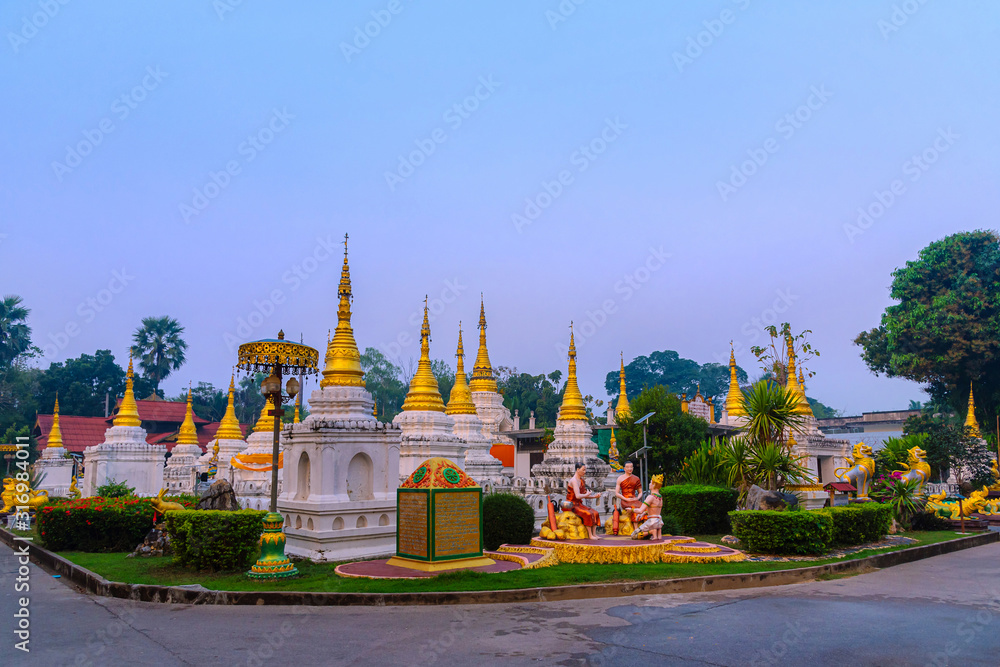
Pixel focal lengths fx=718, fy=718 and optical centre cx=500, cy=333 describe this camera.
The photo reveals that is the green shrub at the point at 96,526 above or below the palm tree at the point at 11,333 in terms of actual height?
below

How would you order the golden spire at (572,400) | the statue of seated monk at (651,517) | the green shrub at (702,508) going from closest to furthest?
the statue of seated monk at (651,517) → the green shrub at (702,508) → the golden spire at (572,400)

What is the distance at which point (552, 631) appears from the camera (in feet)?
28.5

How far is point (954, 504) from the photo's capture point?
2322 cm

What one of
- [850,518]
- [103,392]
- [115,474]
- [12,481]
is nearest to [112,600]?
[850,518]

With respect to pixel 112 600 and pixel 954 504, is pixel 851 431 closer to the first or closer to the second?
pixel 954 504

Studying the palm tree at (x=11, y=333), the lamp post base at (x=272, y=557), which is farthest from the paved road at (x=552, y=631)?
the palm tree at (x=11, y=333)

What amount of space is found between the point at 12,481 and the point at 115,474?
420 centimetres

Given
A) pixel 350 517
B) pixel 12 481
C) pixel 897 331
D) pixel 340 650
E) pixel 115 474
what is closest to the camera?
pixel 340 650

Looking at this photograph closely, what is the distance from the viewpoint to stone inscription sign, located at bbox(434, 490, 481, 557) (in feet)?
42.0

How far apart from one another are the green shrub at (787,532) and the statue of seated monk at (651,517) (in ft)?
6.46

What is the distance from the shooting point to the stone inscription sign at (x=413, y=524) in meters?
12.9

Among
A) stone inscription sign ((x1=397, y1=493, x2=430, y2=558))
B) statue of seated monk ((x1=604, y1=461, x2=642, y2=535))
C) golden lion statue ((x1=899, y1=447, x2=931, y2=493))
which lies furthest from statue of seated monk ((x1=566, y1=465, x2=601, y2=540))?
golden lion statue ((x1=899, y1=447, x2=931, y2=493))

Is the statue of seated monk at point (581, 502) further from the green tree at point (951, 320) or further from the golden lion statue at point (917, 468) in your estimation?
the green tree at point (951, 320)

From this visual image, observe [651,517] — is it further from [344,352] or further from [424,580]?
[344,352]
